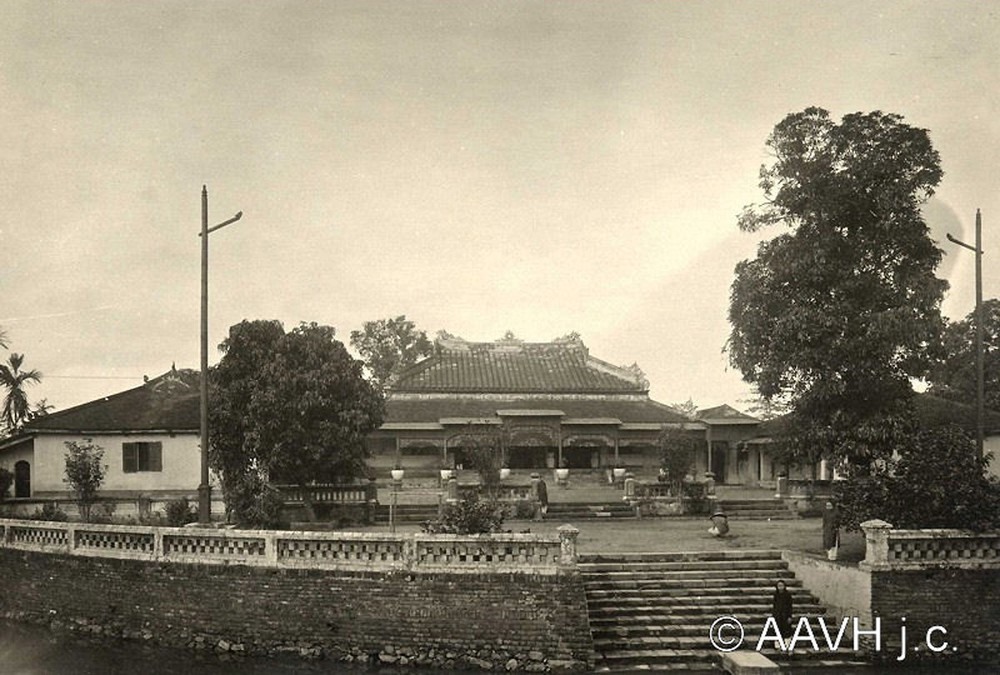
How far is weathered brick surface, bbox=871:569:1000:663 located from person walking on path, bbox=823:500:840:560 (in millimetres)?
1554

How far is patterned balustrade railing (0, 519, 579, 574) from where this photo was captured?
43.2ft

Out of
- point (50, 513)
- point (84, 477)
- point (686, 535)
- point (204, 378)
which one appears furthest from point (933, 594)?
point (50, 513)

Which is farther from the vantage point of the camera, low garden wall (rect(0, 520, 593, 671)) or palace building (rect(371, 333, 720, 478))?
palace building (rect(371, 333, 720, 478))

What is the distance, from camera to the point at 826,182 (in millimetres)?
20891

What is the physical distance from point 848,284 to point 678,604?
10171 mm

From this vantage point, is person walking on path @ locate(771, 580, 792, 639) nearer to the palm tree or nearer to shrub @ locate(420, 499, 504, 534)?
shrub @ locate(420, 499, 504, 534)

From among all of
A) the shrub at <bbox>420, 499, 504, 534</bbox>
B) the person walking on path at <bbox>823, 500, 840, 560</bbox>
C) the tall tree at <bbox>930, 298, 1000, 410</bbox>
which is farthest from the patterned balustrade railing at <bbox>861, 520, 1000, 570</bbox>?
the tall tree at <bbox>930, 298, 1000, 410</bbox>

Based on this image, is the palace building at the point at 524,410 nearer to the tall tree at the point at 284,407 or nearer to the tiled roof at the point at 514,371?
the tiled roof at the point at 514,371

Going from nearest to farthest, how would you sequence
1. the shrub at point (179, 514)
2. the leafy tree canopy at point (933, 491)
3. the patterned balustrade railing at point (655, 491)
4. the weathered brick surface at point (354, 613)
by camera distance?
the weathered brick surface at point (354, 613) → the leafy tree canopy at point (933, 491) → the shrub at point (179, 514) → the patterned balustrade railing at point (655, 491)

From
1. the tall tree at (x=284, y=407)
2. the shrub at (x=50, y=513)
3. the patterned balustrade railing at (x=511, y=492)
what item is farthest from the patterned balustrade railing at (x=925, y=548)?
the shrub at (x=50, y=513)

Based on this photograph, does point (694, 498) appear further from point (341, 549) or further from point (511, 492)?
point (341, 549)

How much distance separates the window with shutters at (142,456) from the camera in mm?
28141

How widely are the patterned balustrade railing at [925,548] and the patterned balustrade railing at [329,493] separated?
1385 cm

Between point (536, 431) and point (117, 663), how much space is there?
22.3 m
